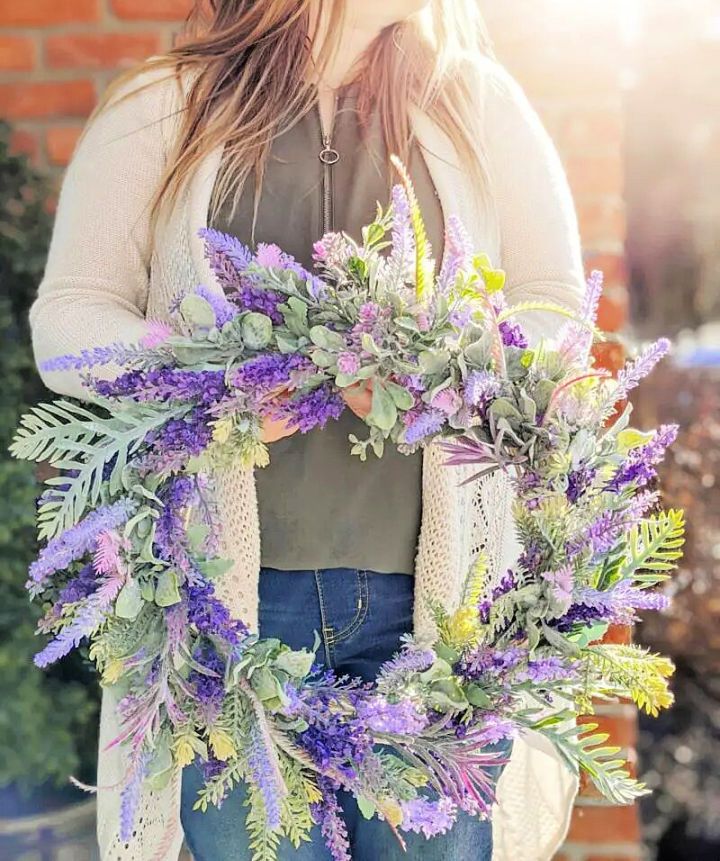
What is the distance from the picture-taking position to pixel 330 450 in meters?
1.16

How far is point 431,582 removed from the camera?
1181mm

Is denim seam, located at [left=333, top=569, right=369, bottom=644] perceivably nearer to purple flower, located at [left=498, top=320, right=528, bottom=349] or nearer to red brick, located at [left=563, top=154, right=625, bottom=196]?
purple flower, located at [left=498, top=320, right=528, bottom=349]

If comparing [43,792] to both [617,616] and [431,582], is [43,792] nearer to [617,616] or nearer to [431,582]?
[431,582]

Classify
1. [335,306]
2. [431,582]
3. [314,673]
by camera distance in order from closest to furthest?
[335,306]
[314,673]
[431,582]

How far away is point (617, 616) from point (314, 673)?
0.94ft

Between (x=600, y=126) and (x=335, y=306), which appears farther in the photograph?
(x=600, y=126)

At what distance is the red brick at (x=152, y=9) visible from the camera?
1.84 meters

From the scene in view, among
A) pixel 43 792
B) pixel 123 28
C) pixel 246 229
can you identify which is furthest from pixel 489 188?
pixel 43 792

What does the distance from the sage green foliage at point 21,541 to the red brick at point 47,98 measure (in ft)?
0.43

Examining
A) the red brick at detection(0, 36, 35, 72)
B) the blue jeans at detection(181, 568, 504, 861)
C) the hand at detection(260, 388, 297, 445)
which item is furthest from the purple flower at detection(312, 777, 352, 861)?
the red brick at detection(0, 36, 35, 72)

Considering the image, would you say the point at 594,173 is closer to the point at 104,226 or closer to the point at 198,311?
the point at 104,226

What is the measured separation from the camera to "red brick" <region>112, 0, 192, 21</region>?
1.84 metres

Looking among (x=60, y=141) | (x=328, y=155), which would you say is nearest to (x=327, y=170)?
(x=328, y=155)

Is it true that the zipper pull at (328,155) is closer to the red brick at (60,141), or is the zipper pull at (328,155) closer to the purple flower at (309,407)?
the purple flower at (309,407)
